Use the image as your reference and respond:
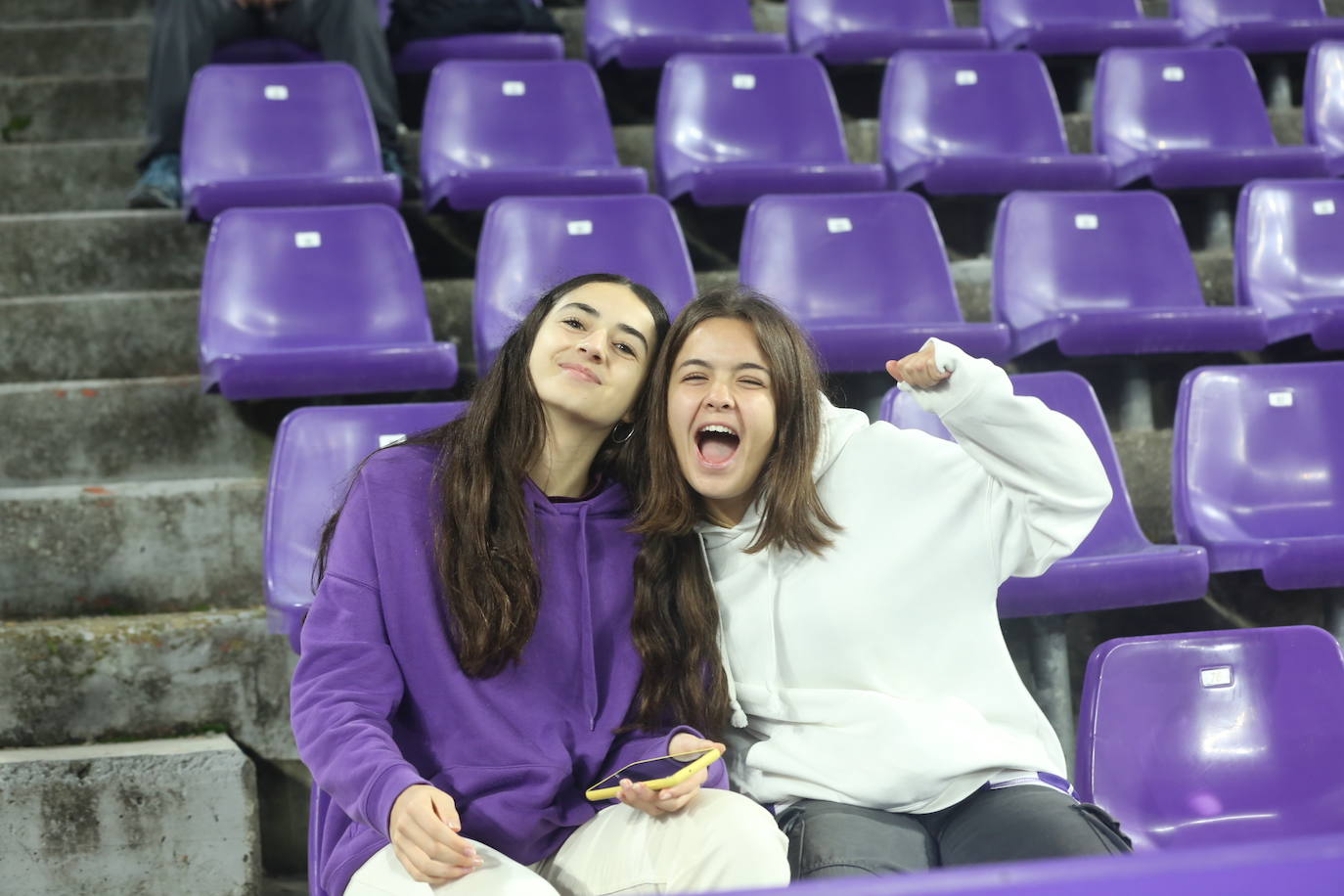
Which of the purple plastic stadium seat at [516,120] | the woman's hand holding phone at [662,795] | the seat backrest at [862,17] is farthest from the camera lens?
the seat backrest at [862,17]

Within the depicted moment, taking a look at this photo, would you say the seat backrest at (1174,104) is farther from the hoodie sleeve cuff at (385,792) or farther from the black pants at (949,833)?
the hoodie sleeve cuff at (385,792)

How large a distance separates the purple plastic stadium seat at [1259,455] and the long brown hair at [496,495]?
1.01m

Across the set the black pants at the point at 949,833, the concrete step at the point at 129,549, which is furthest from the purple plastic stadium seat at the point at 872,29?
the black pants at the point at 949,833

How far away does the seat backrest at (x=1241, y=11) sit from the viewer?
3.77m

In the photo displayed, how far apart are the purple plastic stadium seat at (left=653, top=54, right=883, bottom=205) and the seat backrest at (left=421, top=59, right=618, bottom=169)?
0.15m

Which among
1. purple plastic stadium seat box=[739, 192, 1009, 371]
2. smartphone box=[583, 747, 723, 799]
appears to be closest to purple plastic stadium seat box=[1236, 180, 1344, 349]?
purple plastic stadium seat box=[739, 192, 1009, 371]

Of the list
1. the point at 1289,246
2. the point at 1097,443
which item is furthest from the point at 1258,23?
the point at 1097,443

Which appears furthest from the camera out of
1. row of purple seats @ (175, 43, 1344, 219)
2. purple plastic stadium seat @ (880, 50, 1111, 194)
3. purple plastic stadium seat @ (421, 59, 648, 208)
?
purple plastic stadium seat @ (880, 50, 1111, 194)

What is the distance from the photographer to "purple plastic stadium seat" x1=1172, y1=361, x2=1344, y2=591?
2127 millimetres

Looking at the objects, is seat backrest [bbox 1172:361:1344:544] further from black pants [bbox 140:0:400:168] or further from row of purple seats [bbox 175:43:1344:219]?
black pants [bbox 140:0:400:168]

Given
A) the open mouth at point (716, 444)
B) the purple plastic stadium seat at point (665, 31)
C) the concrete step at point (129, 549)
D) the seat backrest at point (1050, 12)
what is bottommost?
the concrete step at point (129, 549)

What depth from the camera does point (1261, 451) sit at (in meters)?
2.21

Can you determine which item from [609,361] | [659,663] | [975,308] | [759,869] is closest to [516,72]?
[975,308]

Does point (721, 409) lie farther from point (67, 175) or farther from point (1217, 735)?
point (67, 175)
